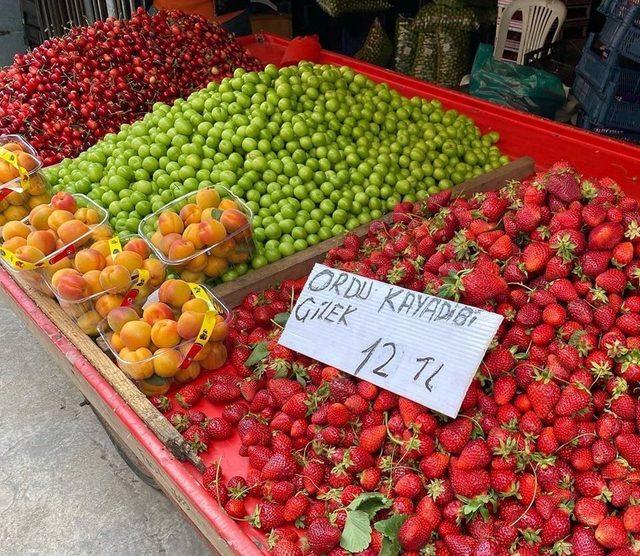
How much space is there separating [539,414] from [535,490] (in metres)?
0.18

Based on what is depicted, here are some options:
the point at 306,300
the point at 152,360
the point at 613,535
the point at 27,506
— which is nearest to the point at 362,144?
the point at 306,300

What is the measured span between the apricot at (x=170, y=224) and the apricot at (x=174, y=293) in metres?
0.31

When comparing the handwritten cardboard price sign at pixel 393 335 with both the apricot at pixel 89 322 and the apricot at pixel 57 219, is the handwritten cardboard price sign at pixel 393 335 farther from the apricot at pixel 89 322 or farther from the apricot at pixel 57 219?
the apricot at pixel 57 219

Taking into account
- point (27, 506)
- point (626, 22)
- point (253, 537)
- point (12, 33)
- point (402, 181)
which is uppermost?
point (626, 22)

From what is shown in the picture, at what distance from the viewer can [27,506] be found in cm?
279

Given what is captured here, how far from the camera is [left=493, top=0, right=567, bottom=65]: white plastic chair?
14.9ft

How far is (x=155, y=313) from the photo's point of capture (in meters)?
1.93

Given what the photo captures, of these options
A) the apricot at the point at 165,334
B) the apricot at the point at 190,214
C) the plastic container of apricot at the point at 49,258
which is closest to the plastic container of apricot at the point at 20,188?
the plastic container of apricot at the point at 49,258

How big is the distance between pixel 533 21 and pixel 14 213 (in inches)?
162

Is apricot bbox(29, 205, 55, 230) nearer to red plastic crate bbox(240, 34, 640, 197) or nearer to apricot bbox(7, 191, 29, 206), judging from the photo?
apricot bbox(7, 191, 29, 206)

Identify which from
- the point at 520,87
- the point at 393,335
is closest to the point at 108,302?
the point at 393,335

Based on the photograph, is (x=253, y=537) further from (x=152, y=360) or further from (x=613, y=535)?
(x=613, y=535)

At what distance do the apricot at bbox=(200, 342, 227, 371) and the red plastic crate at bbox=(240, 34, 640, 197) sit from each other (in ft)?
6.70

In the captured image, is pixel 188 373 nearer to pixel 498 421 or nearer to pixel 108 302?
pixel 108 302
